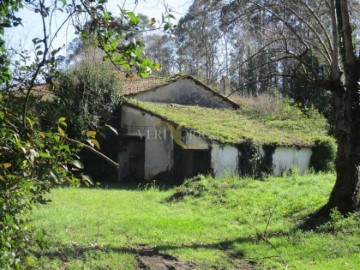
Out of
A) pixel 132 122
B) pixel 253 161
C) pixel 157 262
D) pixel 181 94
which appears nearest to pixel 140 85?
pixel 181 94

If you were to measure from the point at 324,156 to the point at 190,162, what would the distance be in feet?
29.3

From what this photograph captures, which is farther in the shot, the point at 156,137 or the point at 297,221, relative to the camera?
the point at 156,137

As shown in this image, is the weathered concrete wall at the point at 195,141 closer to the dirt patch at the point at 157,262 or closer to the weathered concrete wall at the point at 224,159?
the weathered concrete wall at the point at 224,159

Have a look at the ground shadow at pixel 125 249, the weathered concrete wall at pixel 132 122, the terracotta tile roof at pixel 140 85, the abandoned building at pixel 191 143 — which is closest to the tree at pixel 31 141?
the ground shadow at pixel 125 249

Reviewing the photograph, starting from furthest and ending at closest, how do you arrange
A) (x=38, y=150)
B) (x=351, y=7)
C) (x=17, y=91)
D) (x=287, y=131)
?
(x=287, y=131)
(x=351, y=7)
(x=17, y=91)
(x=38, y=150)

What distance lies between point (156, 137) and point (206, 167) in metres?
3.92

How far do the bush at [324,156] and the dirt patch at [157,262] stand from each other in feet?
67.4

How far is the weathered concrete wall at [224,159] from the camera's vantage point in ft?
77.5

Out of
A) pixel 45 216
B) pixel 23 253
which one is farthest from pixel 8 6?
pixel 45 216

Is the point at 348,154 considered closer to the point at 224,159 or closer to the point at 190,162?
the point at 224,159

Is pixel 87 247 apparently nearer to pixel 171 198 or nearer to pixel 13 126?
pixel 13 126

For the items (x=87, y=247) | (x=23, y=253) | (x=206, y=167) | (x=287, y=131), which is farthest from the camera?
(x=287, y=131)

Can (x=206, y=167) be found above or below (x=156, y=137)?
below

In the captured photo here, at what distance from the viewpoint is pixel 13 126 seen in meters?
3.17
